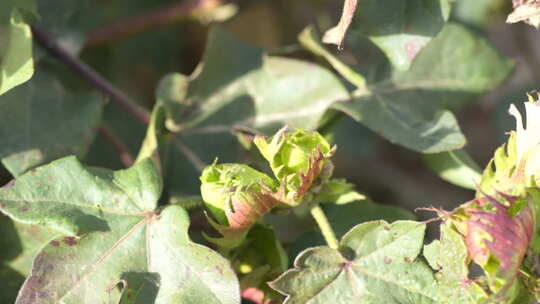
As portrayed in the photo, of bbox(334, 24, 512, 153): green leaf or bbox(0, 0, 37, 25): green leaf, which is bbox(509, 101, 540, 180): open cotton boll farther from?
bbox(0, 0, 37, 25): green leaf

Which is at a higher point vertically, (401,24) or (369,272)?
(401,24)

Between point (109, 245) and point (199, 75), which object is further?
point (199, 75)

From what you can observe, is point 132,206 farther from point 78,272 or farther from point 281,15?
point 281,15

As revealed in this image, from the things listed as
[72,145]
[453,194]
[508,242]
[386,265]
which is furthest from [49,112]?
[453,194]

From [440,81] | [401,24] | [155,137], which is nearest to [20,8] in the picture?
[155,137]

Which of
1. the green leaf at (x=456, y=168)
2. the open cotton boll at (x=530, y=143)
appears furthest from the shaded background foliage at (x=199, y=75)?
the open cotton boll at (x=530, y=143)

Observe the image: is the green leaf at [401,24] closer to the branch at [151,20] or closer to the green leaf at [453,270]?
the green leaf at [453,270]

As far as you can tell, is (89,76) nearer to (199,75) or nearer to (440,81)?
(199,75)
